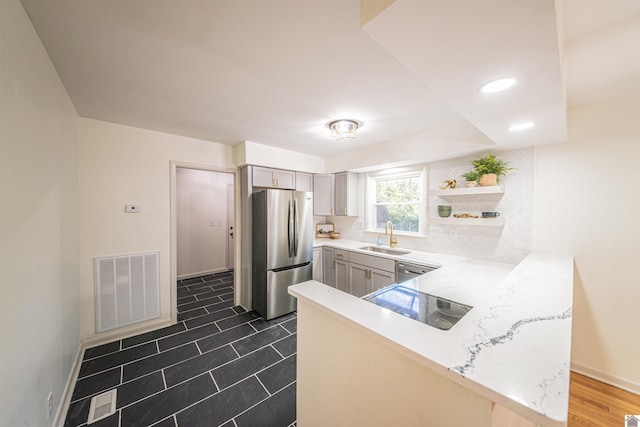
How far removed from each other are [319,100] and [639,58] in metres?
2.05

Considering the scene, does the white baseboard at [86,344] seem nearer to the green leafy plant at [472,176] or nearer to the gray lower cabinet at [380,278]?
the gray lower cabinet at [380,278]

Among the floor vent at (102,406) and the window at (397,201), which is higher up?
the window at (397,201)

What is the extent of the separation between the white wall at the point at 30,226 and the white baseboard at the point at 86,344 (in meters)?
0.09

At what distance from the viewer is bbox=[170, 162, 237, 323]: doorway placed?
14.9 ft

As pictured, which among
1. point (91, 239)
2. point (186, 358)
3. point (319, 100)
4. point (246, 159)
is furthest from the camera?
point (246, 159)

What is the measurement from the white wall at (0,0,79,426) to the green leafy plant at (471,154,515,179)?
338cm

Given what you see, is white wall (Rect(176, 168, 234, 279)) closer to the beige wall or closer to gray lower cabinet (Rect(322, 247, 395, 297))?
gray lower cabinet (Rect(322, 247, 395, 297))

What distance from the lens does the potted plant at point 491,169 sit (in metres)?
2.37

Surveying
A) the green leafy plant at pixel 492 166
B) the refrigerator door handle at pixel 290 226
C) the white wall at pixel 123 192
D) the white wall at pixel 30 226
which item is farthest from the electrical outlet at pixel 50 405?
the green leafy plant at pixel 492 166

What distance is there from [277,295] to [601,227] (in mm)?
3337

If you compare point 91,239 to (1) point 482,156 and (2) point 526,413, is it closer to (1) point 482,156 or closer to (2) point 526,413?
(2) point 526,413

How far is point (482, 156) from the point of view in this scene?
2629 millimetres

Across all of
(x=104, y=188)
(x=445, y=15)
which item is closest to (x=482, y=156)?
(x=445, y=15)

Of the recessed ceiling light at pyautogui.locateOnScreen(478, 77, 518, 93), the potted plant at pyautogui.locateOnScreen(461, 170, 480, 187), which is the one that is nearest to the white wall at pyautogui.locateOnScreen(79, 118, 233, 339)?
the recessed ceiling light at pyautogui.locateOnScreen(478, 77, 518, 93)
